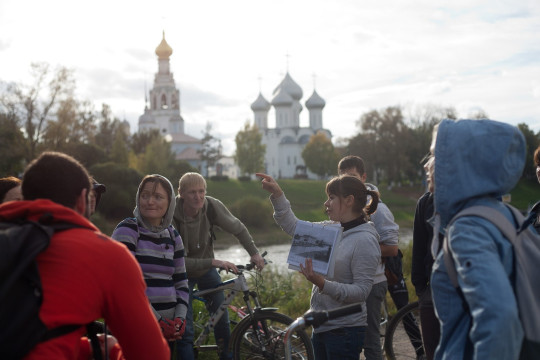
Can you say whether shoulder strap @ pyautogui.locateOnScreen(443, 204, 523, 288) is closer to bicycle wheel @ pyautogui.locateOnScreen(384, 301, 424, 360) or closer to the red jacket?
the red jacket

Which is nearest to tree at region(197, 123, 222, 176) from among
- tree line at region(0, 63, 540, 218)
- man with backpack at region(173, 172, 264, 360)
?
tree line at region(0, 63, 540, 218)

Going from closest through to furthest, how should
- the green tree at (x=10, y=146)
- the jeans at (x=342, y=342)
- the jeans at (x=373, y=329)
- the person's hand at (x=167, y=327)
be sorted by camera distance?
the jeans at (x=342, y=342), the person's hand at (x=167, y=327), the jeans at (x=373, y=329), the green tree at (x=10, y=146)

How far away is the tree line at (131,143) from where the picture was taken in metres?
36.3

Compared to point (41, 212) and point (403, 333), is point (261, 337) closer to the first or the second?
point (403, 333)

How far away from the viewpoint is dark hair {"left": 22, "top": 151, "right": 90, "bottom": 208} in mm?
2309

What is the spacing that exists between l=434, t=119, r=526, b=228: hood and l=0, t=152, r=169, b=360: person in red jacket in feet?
3.64

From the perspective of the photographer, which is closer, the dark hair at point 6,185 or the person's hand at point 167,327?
the dark hair at point 6,185

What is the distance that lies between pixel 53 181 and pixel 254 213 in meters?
36.2

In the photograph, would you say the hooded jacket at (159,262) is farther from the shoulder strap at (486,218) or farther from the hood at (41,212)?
the shoulder strap at (486,218)

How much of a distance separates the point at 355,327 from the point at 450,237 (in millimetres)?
1943

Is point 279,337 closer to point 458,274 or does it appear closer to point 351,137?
point 458,274

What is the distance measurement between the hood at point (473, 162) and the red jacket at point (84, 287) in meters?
1.11

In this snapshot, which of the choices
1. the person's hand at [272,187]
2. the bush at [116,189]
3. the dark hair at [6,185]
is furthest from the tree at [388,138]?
the dark hair at [6,185]

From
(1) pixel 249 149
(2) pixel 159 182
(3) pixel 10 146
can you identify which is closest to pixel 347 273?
(2) pixel 159 182
